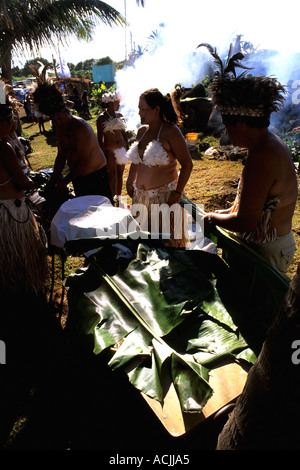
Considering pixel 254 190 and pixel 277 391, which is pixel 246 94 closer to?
pixel 254 190

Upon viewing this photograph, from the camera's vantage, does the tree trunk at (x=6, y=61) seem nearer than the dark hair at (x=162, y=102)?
No

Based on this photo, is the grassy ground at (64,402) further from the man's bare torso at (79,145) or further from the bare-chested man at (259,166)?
the man's bare torso at (79,145)

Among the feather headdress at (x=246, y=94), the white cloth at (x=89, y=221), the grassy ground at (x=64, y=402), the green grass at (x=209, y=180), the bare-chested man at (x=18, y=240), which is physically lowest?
the grassy ground at (x=64, y=402)

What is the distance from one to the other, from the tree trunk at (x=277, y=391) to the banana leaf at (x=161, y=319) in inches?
10.5

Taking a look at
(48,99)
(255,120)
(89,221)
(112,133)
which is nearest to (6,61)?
(112,133)

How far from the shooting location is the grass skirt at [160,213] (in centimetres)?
316

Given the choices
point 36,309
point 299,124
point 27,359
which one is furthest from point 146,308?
point 299,124

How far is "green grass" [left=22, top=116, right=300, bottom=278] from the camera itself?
5141 mm

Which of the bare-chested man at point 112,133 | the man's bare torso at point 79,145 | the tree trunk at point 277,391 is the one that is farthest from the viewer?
the bare-chested man at point 112,133

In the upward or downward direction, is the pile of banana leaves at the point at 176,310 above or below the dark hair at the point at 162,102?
below

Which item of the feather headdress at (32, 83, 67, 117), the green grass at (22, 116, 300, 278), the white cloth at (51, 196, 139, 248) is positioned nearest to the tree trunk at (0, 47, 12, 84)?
the green grass at (22, 116, 300, 278)

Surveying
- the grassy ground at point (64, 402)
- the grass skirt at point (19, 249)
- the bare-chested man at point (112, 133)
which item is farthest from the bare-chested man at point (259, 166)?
the bare-chested man at point (112, 133)

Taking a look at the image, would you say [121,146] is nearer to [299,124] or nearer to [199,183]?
[199,183]

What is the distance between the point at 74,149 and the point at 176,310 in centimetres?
281
